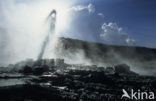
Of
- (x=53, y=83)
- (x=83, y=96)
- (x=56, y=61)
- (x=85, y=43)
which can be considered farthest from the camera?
(x=85, y=43)

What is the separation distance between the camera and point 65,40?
117562 millimetres

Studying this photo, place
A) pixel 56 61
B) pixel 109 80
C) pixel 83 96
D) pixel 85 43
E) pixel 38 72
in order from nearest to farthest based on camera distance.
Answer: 1. pixel 83 96
2. pixel 109 80
3. pixel 38 72
4. pixel 56 61
5. pixel 85 43

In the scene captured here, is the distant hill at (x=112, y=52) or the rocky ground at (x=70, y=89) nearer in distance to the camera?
the rocky ground at (x=70, y=89)

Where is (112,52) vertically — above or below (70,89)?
above

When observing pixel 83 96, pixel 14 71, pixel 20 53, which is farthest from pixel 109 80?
pixel 20 53

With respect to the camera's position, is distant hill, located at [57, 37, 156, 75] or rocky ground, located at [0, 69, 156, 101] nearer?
rocky ground, located at [0, 69, 156, 101]

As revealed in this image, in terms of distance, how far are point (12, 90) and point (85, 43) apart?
329ft

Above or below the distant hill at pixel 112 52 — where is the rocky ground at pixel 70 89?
below

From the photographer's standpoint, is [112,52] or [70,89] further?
[112,52]

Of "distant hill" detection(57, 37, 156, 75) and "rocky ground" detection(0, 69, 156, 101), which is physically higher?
"distant hill" detection(57, 37, 156, 75)

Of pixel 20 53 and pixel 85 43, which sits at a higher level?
pixel 85 43

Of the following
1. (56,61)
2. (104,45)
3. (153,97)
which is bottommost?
(153,97)

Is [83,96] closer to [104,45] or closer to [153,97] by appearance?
[153,97]

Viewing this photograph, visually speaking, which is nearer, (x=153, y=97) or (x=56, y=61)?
(x=153, y=97)
